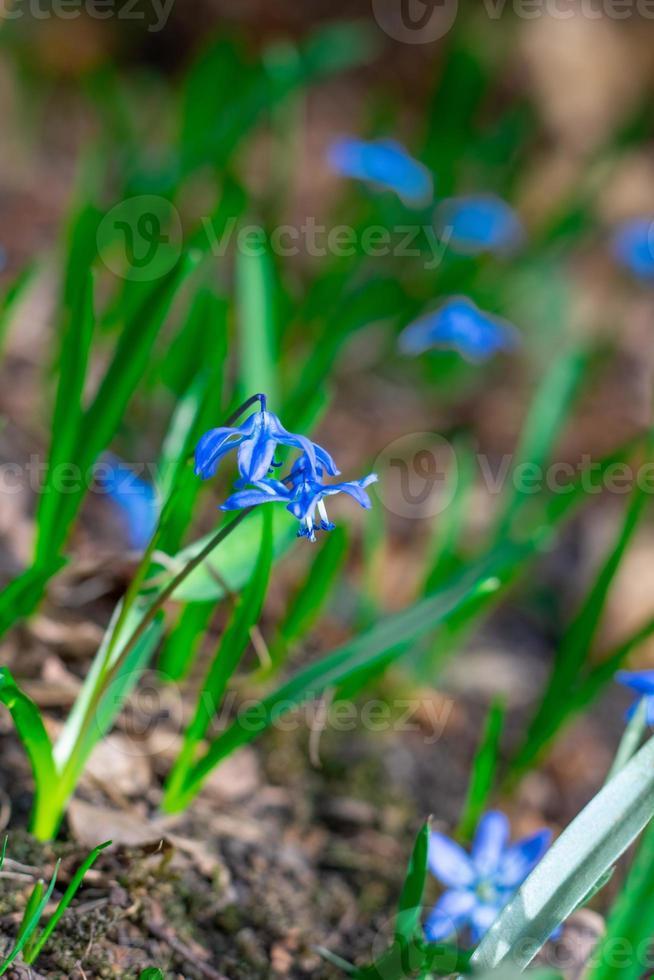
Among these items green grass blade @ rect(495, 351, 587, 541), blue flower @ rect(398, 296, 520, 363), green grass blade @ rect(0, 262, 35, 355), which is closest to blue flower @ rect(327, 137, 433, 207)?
blue flower @ rect(398, 296, 520, 363)

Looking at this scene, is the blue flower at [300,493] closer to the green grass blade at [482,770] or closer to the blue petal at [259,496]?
the blue petal at [259,496]

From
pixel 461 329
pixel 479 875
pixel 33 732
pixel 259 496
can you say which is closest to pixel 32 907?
pixel 33 732

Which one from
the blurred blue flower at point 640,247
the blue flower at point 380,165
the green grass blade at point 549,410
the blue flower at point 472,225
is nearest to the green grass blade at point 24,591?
the green grass blade at point 549,410

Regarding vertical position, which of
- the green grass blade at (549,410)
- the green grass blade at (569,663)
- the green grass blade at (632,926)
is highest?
the green grass blade at (549,410)

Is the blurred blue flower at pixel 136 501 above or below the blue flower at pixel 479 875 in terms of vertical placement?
above

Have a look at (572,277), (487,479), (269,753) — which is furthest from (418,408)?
(269,753)

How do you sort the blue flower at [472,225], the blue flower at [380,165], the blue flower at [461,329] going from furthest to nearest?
1. the blue flower at [472,225]
2. the blue flower at [380,165]
3. the blue flower at [461,329]

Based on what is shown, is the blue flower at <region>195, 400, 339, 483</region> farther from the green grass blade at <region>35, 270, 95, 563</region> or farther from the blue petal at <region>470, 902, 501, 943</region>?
the blue petal at <region>470, 902, 501, 943</region>
